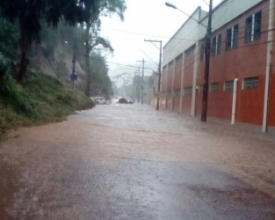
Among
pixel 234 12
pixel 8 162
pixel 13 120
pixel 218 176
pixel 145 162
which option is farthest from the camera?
pixel 234 12

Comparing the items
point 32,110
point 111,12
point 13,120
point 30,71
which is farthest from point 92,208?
point 111,12

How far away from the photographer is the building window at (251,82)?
19.0 metres

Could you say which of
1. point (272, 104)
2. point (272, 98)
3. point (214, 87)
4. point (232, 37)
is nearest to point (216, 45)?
point (214, 87)

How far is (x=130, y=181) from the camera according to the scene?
248 inches

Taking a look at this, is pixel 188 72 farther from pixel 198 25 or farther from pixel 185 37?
pixel 198 25

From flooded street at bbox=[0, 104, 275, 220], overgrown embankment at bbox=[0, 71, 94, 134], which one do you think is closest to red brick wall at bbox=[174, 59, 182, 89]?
overgrown embankment at bbox=[0, 71, 94, 134]

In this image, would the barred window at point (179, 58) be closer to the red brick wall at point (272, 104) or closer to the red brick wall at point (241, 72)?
the red brick wall at point (241, 72)

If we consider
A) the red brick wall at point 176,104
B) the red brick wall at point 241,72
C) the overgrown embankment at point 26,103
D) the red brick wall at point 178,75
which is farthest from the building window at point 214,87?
the red brick wall at point 178,75

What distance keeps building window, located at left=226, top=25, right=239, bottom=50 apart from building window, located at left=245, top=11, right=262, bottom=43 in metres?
1.63

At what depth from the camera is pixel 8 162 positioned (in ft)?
24.6

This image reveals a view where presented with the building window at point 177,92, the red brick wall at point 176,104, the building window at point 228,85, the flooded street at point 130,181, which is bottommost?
the flooded street at point 130,181

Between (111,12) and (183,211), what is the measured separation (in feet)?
130

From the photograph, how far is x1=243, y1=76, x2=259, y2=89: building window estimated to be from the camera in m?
19.0

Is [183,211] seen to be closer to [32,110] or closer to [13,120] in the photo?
[13,120]
